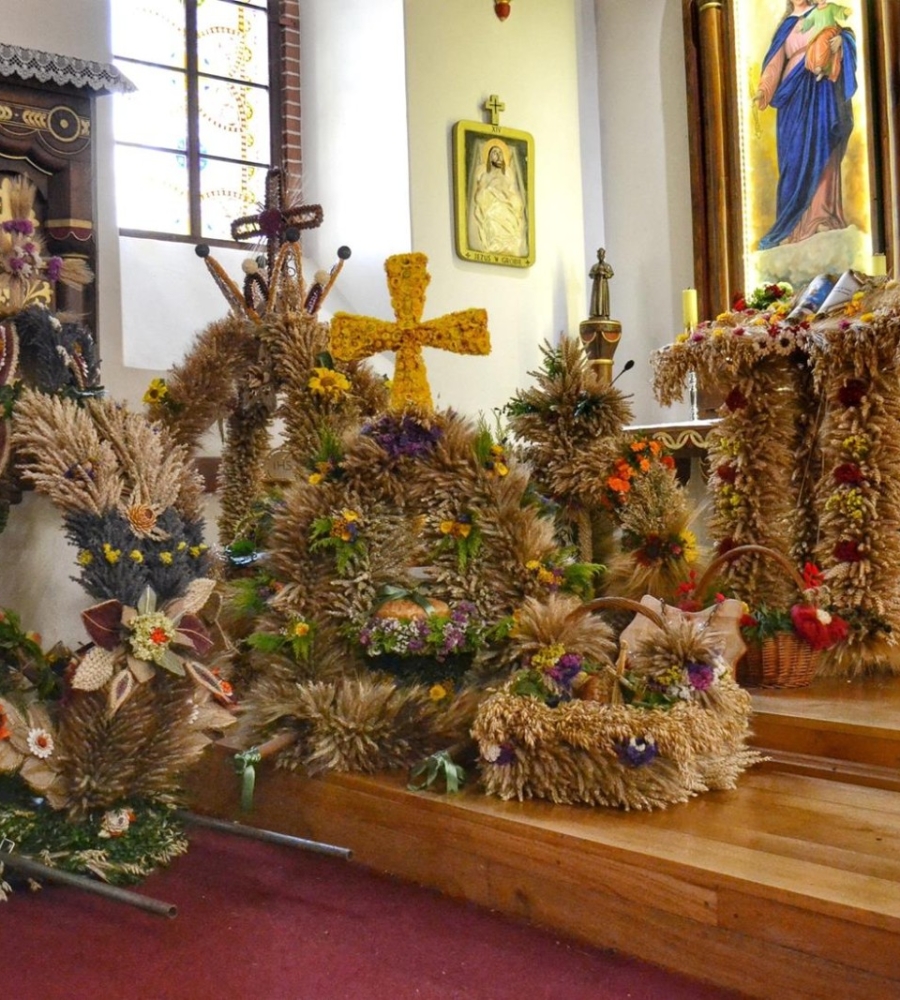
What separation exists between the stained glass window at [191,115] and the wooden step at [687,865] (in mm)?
4517

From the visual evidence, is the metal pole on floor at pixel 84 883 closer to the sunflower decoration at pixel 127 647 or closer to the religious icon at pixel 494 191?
the sunflower decoration at pixel 127 647

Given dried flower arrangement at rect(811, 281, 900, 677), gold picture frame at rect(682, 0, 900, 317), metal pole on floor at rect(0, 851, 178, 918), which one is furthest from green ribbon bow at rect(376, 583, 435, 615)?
gold picture frame at rect(682, 0, 900, 317)

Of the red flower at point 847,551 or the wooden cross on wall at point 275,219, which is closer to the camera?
the red flower at point 847,551

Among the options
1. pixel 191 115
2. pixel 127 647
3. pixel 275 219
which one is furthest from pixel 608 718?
pixel 191 115

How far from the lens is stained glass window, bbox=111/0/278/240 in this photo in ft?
21.5

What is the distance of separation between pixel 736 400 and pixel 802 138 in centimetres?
316

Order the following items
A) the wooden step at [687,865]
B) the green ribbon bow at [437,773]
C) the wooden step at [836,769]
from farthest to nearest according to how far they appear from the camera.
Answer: the wooden step at [836,769]
the green ribbon bow at [437,773]
the wooden step at [687,865]

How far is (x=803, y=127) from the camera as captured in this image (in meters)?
6.47

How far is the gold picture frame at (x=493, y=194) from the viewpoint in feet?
22.4

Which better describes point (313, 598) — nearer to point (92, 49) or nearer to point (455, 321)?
point (455, 321)

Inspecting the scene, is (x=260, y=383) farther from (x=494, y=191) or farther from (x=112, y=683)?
(x=494, y=191)

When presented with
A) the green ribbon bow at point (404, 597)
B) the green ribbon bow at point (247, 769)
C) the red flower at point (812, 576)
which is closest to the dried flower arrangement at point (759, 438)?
the red flower at point (812, 576)

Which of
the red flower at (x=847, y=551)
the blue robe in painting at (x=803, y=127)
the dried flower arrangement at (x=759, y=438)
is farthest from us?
the blue robe in painting at (x=803, y=127)

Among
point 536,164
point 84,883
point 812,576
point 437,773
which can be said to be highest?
point 536,164
